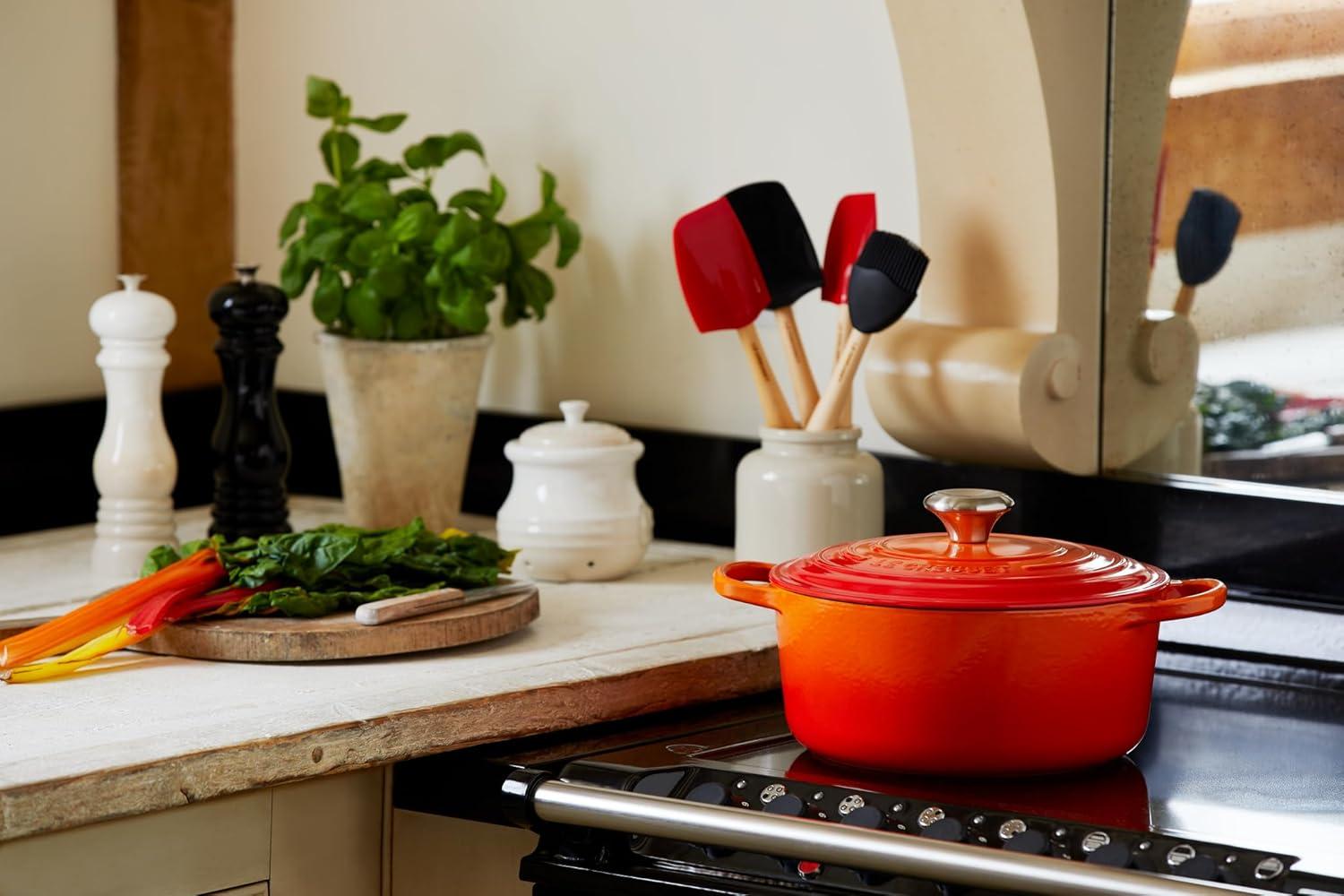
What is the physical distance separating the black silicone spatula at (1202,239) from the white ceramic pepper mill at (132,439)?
35.4 inches

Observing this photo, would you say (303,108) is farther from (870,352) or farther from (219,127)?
(870,352)

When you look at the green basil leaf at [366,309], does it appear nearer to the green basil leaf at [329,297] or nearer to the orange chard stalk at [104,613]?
the green basil leaf at [329,297]

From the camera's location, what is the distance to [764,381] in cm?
164

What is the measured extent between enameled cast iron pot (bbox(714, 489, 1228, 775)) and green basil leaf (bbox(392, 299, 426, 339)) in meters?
0.69

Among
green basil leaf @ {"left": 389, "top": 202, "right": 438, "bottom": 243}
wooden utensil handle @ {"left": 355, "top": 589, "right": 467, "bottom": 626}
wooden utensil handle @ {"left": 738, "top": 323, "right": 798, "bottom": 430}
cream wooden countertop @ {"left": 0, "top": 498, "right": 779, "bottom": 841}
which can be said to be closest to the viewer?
cream wooden countertop @ {"left": 0, "top": 498, "right": 779, "bottom": 841}

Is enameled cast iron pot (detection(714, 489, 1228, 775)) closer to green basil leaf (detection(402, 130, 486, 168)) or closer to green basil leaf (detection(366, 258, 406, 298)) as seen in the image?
green basil leaf (detection(366, 258, 406, 298))

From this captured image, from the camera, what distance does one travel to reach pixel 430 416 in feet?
6.07

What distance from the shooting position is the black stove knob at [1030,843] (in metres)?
1.07

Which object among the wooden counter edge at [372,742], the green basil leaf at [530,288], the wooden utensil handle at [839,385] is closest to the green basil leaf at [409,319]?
the green basil leaf at [530,288]

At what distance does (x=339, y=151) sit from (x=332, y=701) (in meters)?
0.81

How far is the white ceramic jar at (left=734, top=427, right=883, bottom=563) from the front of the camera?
160 centimetres

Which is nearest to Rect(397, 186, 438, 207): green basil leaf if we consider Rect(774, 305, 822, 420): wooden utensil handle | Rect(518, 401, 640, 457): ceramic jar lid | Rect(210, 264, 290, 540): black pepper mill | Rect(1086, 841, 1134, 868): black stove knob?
Rect(210, 264, 290, 540): black pepper mill

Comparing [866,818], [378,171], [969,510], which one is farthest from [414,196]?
[866,818]

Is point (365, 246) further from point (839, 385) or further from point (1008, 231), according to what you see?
point (1008, 231)
